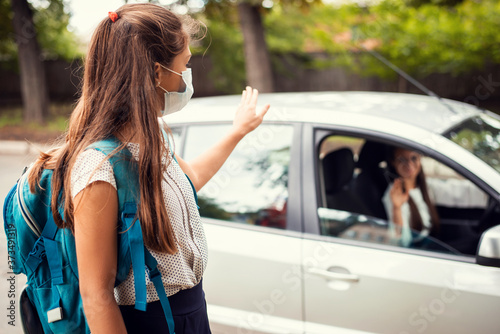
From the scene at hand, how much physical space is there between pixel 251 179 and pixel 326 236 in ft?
1.85

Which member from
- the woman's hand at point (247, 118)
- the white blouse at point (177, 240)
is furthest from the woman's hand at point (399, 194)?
the white blouse at point (177, 240)

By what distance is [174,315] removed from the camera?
142 centimetres

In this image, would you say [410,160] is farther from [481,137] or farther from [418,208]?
[481,137]

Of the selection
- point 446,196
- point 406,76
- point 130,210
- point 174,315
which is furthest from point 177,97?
point 446,196

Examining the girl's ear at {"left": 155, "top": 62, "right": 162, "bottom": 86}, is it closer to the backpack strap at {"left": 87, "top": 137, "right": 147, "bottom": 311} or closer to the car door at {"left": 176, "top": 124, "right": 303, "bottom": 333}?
the backpack strap at {"left": 87, "top": 137, "right": 147, "bottom": 311}

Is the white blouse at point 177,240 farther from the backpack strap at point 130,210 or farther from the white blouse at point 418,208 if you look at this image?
the white blouse at point 418,208

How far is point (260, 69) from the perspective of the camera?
11.0 metres

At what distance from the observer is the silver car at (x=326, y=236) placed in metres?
2.07

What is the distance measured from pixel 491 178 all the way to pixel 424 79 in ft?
39.8

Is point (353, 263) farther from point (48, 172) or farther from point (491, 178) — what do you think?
point (48, 172)

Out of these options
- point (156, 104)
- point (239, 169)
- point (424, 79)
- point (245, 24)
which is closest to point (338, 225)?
point (239, 169)

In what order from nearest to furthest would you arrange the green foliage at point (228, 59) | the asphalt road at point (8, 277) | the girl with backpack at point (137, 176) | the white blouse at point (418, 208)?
the girl with backpack at point (137, 176) → the asphalt road at point (8, 277) → the white blouse at point (418, 208) → the green foliage at point (228, 59)

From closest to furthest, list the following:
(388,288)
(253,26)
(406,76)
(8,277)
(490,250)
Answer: (490,250) < (388,288) < (406,76) < (8,277) < (253,26)

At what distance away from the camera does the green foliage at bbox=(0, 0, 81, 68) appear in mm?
13491
